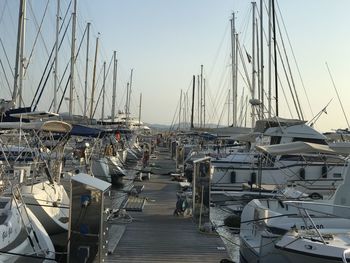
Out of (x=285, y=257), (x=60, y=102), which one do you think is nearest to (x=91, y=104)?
(x=60, y=102)

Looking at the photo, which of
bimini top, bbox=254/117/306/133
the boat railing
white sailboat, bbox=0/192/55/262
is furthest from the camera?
bimini top, bbox=254/117/306/133

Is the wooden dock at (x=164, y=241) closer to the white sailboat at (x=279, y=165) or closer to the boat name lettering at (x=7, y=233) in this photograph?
the boat name lettering at (x=7, y=233)

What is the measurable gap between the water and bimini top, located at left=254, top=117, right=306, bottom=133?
6.87m

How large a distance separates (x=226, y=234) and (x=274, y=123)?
36.1ft

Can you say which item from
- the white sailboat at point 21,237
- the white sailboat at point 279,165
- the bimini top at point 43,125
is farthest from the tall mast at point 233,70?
the white sailboat at point 21,237

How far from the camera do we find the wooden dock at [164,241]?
11.0 meters

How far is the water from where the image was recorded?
12630 millimetres

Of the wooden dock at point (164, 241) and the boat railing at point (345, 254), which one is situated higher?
the boat railing at point (345, 254)

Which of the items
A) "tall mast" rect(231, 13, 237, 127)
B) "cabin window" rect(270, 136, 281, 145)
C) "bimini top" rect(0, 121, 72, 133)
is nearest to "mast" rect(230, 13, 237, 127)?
"tall mast" rect(231, 13, 237, 127)

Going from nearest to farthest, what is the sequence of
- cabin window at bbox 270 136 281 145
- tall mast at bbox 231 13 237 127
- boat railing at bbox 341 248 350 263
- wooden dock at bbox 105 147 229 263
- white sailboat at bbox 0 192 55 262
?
1. boat railing at bbox 341 248 350 263
2. white sailboat at bbox 0 192 55 262
3. wooden dock at bbox 105 147 229 263
4. cabin window at bbox 270 136 281 145
5. tall mast at bbox 231 13 237 127

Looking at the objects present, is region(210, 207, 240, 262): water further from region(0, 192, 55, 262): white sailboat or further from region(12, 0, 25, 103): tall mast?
region(12, 0, 25, 103): tall mast

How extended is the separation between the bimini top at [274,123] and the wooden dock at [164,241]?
9.27 m

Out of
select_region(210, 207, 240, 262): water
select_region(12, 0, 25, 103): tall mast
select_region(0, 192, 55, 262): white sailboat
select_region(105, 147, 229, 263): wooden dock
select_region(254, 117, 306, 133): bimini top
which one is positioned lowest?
select_region(210, 207, 240, 262): water

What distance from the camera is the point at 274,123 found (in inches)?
993
